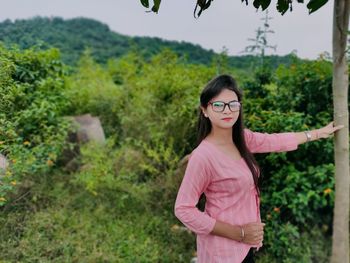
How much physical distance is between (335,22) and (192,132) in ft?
7.17

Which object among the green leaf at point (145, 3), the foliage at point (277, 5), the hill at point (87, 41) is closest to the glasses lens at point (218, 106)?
the foliage at point (277, 5)

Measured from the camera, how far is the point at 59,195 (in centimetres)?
362

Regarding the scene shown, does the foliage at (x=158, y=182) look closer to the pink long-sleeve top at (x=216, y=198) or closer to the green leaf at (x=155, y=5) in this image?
the green leaf at (x=155, y=5)

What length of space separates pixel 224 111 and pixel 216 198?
0.35m

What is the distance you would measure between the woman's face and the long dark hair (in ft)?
0.07

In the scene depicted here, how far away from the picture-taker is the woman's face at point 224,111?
1.78m

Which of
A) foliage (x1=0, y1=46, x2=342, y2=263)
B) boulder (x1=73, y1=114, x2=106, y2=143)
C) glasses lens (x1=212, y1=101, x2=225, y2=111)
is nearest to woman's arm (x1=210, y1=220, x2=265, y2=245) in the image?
glasses lens (x1=212, y1=101, x2=225, y2=111)

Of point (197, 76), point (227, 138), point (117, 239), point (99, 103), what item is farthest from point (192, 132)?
point (227, 138)

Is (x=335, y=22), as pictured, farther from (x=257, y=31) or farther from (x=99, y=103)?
(x=99, y=103)

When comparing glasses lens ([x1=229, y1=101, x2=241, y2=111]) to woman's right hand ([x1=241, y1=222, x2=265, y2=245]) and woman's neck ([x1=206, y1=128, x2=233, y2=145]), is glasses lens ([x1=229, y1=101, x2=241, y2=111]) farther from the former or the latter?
woman's right hand ([x1=241, y1=222, x2=265, y2=245])

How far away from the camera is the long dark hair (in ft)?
5.91

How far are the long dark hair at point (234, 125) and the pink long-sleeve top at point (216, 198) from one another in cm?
4

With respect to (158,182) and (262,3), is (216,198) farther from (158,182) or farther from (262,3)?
(158,182)

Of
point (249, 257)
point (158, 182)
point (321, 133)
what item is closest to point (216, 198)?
point (249, 257)
